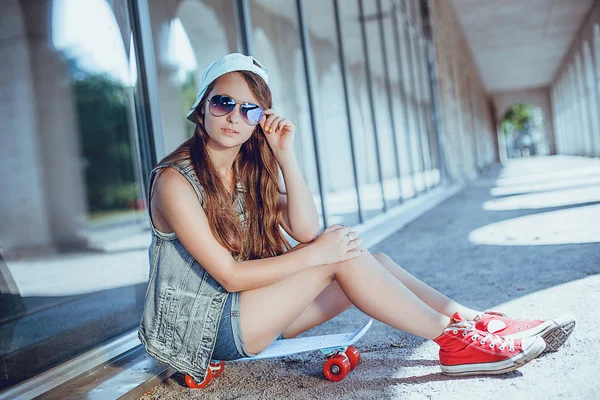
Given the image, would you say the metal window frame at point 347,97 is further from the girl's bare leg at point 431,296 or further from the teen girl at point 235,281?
the teen girl at point 235,281

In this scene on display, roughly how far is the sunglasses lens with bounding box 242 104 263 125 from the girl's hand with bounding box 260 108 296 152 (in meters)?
0.12

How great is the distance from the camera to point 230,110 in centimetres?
197

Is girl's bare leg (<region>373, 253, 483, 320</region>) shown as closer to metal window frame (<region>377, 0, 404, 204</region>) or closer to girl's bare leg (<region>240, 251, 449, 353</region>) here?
girl's bare leg (<region>240, 251, 449, 353</region>)

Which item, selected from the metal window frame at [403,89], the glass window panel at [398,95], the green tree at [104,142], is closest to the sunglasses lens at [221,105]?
the glass window panel at [398,95]

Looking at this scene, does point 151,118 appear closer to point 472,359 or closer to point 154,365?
point 154,365

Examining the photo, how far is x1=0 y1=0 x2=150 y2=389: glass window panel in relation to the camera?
2752mm

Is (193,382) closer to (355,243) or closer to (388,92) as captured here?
(355,243)

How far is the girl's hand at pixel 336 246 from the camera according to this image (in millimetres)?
1979

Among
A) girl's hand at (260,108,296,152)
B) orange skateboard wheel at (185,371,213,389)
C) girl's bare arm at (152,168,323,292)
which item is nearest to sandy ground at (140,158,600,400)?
orange skateboard wheel at (185,371,213,389)

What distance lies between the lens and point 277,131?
2238 mm

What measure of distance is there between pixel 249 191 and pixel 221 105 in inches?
13.8

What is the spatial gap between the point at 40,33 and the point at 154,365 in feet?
32.5

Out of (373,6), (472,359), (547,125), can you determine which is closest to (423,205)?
(373,6)

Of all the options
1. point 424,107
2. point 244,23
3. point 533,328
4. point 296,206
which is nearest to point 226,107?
point 296,206
